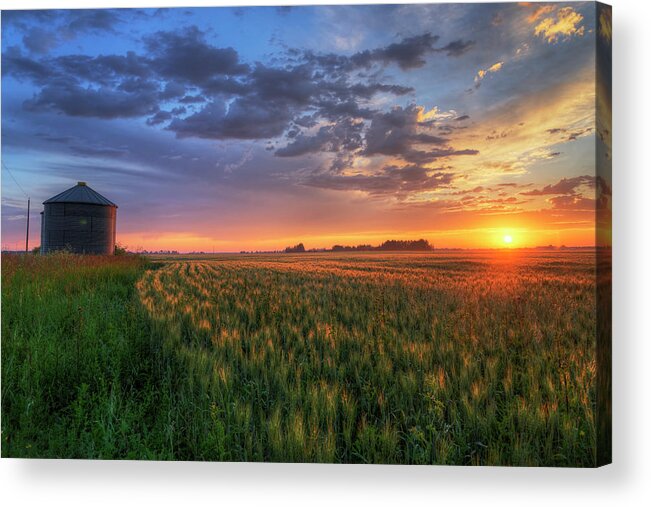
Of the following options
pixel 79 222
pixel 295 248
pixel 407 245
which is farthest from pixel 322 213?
pixel 79 222

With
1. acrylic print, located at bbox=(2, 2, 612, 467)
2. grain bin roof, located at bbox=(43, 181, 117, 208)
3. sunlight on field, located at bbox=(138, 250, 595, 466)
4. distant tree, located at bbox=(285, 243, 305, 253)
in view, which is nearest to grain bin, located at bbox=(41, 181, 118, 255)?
grain bin roof, located at bbox=(43, 181, 117, 208)

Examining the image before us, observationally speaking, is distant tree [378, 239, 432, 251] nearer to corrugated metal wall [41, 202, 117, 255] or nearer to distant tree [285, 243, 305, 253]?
distant tree [285, 243, 305, 253]

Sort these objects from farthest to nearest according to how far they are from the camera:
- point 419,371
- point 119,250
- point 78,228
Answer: point 78,228 < point 119,250 < point 419,371

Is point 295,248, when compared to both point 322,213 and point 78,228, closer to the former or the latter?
point 322,213

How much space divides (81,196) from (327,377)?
11.8 ft

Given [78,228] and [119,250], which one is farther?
[78,228]

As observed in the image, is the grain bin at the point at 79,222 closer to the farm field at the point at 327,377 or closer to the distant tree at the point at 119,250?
the distant tree at the point at 119,250

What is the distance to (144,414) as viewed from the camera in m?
3.43

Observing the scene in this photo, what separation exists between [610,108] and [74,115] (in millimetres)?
5252

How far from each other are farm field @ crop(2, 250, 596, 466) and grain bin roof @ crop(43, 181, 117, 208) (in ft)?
2.72

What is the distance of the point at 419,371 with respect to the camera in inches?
142

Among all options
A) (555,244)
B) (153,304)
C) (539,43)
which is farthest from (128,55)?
(555,244)

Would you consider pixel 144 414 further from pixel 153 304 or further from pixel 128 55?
pixel 128 55

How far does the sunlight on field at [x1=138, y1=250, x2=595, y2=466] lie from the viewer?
326cm
